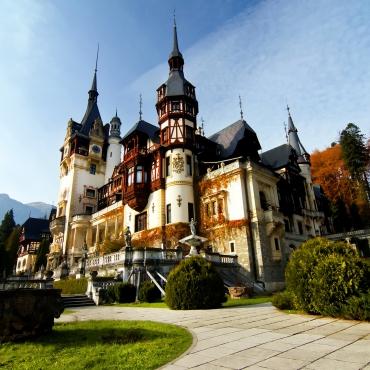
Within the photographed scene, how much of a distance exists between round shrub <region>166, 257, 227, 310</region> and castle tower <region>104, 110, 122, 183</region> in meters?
46.7

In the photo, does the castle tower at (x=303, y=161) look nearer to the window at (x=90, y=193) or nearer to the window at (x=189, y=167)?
the window at (x=189, y=167)

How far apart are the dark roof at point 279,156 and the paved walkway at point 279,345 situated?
34828 mm

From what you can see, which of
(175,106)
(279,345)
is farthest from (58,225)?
(279,345)

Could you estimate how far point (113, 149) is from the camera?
6122 centimetres

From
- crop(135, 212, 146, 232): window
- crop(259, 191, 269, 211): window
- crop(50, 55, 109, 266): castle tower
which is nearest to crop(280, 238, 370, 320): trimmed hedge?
crop(259, 191, 269, 211): window

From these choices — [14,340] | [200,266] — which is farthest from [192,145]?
[14,340]

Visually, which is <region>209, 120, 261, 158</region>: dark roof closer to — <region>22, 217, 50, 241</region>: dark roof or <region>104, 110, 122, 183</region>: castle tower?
<region>104, 110, 122, 183</region>: castle tower

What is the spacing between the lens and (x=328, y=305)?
1002 cm

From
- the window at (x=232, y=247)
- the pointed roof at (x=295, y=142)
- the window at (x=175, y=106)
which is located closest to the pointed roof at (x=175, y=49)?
the window at (x=175, y=106)

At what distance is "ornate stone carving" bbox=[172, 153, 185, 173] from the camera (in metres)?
36.6

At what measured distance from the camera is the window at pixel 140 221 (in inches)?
1534

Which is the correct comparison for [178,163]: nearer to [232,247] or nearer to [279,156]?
[232,247]

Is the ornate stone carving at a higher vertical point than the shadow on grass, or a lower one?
higher

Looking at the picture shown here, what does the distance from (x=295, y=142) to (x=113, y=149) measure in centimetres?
3588
